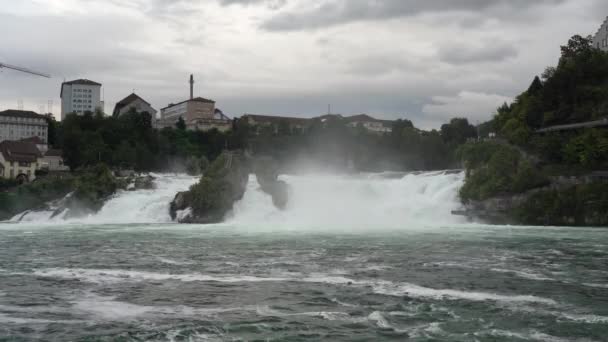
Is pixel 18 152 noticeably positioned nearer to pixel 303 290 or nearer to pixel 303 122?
pixel 303 290

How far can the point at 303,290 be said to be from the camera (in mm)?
16312

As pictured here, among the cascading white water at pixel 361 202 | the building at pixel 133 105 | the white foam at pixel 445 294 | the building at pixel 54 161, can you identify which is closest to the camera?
the white foam at pixel 445 294

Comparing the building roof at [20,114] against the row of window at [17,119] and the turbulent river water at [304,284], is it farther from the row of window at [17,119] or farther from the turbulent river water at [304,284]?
the turbulent river water at [304,284]

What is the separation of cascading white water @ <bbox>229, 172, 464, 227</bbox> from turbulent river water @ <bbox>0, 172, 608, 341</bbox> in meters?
7.24

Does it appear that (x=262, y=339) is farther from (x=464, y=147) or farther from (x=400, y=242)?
(x=464, y=147)

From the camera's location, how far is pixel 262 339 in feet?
37.9

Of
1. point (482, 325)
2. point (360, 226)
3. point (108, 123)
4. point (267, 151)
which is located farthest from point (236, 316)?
point (267, 151)

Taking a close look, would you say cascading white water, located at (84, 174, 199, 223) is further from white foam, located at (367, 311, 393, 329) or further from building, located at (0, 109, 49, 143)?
building, located at (0, 109, 49, 143)

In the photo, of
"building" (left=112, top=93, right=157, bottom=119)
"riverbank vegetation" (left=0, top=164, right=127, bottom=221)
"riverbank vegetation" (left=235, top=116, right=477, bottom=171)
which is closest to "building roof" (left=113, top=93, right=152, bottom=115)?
"building" (left=112, top=93, right=157, bottom=119)

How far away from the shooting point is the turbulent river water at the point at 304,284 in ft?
40.3

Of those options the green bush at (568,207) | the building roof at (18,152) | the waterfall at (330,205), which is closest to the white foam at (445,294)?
the waterfall at (330,205)

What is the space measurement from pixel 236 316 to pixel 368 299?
3.60 m

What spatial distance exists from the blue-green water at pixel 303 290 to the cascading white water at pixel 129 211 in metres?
15.3

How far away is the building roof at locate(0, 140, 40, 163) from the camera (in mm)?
70250
